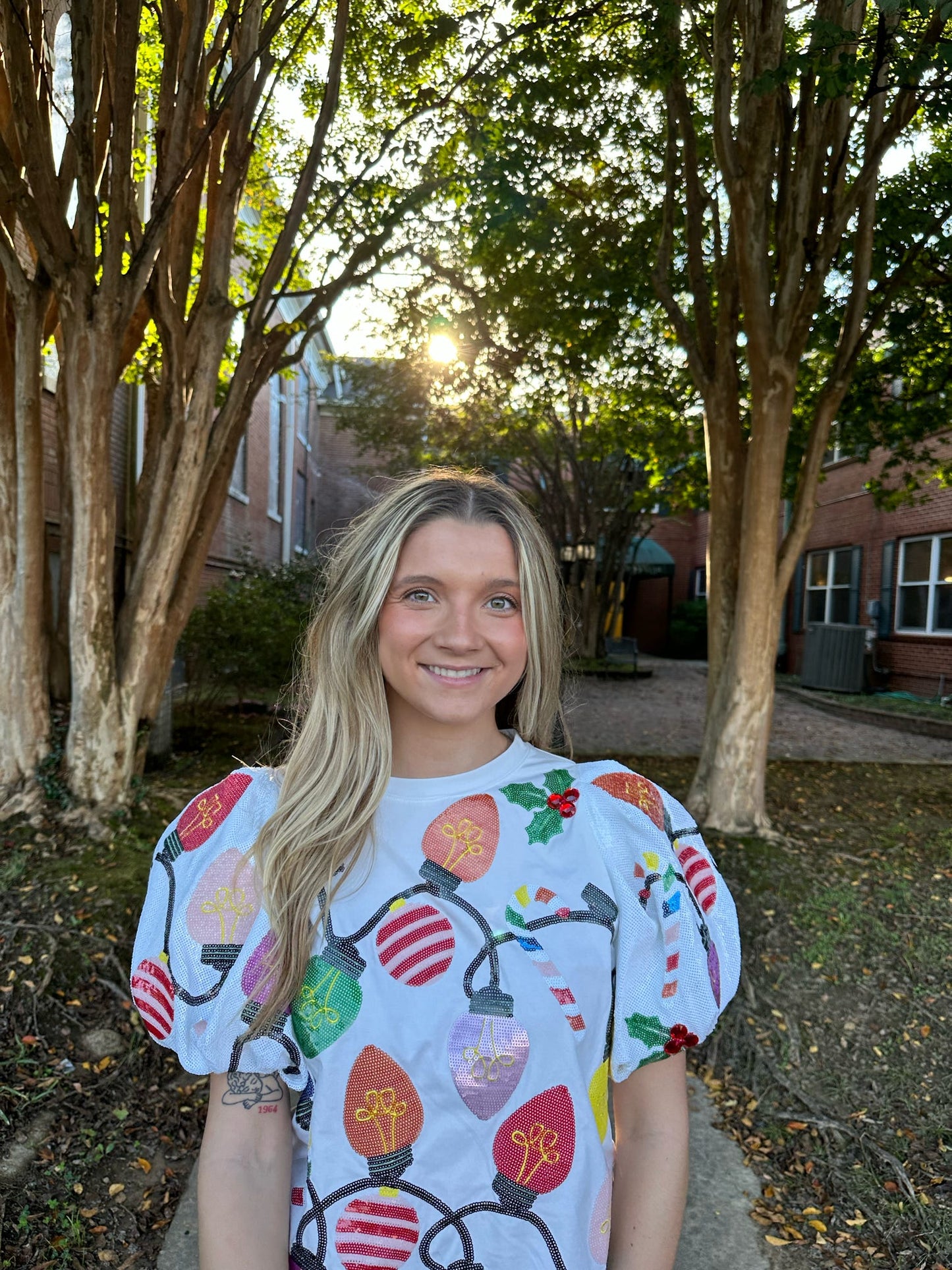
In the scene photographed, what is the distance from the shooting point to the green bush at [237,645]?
8.54 metres

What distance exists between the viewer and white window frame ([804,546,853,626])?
18438 mm

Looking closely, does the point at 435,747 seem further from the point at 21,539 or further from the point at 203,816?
the point at 21,539

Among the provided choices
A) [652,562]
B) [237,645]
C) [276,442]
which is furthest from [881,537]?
[237,645]

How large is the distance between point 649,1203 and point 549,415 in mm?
15067

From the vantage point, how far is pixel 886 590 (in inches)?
634

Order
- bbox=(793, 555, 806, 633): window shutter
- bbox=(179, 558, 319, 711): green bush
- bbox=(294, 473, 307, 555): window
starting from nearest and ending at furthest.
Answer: bbox=(179, 558, 319, 711): green bush → bbox=(793, 555, 806, 633): window shutter → bbox=(294, 473, 307, 555): window

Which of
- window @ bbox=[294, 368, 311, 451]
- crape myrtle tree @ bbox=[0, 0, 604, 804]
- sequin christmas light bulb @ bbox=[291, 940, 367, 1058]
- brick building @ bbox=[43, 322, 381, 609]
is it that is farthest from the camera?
window @ bbox=[294, 368, 311, 451]

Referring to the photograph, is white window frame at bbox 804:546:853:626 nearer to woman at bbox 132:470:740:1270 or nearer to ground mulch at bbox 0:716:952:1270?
ground mulch at bbox 0:716:952:1270

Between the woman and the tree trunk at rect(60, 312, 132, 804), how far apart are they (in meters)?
3.79

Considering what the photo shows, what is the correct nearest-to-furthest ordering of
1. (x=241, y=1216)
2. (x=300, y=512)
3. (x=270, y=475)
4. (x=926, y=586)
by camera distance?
(x=241, y=1216) → (x=926, y=586) → (x=270, y=475) → (x=300, y=512)

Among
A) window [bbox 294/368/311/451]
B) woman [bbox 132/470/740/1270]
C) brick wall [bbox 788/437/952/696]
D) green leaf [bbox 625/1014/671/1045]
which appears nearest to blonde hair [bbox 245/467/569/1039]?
woman [bbox 132/470/740/1270]

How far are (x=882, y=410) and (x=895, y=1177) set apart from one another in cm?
657

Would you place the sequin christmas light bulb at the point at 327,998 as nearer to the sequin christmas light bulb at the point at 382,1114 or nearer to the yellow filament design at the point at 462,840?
the sequin christmas light bulb at the point at 382,1114

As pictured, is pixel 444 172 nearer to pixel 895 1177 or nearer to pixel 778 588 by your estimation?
pixel 778 588
